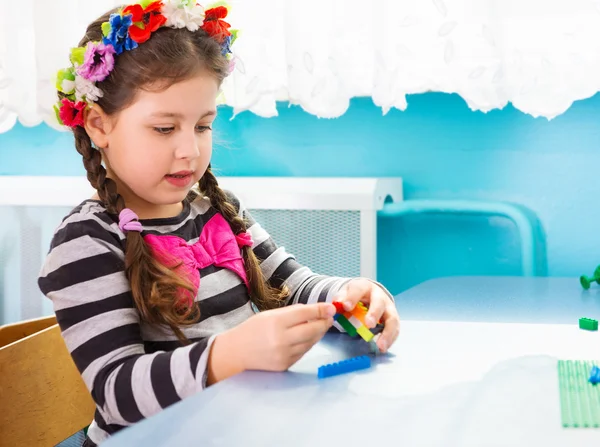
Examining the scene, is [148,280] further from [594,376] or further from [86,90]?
[594,376]

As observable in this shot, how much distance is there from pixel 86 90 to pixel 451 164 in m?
0.80

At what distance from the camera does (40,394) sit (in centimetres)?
92

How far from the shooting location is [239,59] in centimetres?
147

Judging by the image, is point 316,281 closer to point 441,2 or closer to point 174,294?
point 174,294

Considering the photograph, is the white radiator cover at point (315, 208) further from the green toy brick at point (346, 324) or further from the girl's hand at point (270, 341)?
the girl's hand at point (270, 341)

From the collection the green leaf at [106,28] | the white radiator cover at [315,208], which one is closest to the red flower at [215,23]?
the green leaf at [106,28]

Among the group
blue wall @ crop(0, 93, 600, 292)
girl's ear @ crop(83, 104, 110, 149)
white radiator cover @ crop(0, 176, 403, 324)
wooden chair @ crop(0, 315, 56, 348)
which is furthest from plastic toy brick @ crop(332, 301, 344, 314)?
blue wall @ crop(0, 93, 600, 292)

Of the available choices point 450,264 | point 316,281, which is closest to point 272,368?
point 316,281

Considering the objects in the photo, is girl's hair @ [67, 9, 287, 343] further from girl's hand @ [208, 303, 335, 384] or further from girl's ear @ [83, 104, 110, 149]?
girl's hand @ [208, 303, 335, 384]

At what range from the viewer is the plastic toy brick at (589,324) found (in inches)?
32.7

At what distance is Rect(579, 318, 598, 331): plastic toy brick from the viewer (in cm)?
83

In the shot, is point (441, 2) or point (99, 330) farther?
point (441, 2)

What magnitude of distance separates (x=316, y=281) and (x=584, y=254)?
0.67 metres

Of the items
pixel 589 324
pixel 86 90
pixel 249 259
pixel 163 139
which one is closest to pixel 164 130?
pixel 163 139
